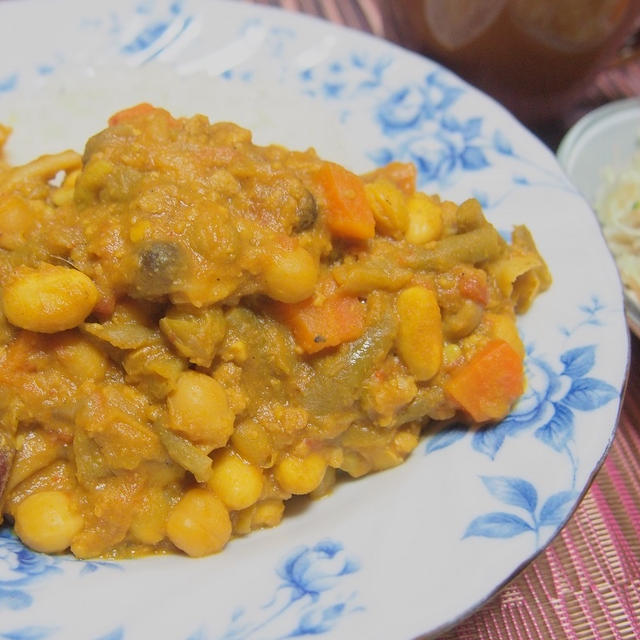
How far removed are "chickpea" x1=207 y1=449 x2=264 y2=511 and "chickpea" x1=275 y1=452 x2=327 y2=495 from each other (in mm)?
71

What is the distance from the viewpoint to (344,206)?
7.23ft

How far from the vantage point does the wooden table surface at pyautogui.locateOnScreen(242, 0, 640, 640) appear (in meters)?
2.27

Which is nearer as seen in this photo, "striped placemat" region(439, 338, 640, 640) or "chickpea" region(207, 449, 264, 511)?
"chickpea" region(207, 449, 264, 511)

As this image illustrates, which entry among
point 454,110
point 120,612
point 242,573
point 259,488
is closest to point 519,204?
point 454,110

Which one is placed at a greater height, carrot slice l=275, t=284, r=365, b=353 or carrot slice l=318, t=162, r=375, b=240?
carrot slice l=318, t=162, r=375, b=240

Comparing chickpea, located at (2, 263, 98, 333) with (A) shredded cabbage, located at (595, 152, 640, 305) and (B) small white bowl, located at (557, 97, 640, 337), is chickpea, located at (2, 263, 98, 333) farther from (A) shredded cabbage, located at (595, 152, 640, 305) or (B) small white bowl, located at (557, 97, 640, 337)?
(B) small white bowl, located at (557, 97, 640, 337)

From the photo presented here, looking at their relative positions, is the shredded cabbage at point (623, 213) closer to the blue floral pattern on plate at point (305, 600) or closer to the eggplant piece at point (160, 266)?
the blue floral pattern on plate at point (305, 600)

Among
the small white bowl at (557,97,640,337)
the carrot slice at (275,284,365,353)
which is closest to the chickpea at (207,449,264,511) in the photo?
the carrot slice at (275,284,365,353)

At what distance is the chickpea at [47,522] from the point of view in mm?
1960

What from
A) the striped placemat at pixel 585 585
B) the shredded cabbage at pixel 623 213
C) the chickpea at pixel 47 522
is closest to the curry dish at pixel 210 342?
the chickpea at pixel 47 522

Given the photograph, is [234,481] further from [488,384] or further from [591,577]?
[591,577]

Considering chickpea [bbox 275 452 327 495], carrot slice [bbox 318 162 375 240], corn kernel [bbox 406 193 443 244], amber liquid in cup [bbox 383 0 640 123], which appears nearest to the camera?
chickpea [bbox 275 452 327 495]

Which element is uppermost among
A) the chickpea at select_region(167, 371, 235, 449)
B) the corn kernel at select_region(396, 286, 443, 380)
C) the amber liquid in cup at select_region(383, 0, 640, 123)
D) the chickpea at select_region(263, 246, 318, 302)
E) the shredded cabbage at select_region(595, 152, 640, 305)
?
the chickpea at select_region(263, 246, 318, 302)

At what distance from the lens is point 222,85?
3.40 meters
